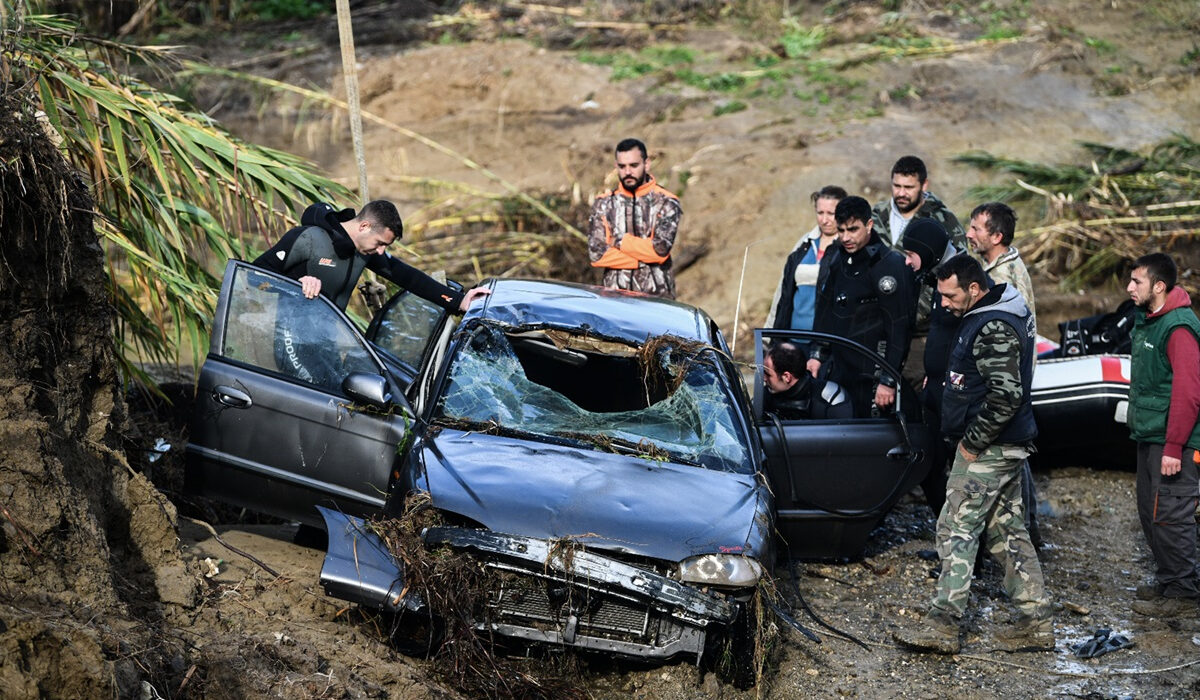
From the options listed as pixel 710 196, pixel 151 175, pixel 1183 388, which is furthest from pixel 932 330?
pixel 710 196

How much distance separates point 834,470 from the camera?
6.44m

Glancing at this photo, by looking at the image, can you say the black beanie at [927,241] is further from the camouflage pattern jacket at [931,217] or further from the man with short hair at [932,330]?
the camouflage pattern jacket at [931,217]

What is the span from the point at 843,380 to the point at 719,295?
5.66 meters

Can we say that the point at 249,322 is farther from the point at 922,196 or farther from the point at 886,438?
the point at 922,196

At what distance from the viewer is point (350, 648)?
4.80 m

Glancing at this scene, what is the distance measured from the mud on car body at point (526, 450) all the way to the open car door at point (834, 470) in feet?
1.33

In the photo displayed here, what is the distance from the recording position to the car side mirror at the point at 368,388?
554 cm

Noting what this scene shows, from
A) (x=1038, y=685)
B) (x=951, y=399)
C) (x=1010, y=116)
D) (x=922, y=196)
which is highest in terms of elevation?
(x=1010, y=116)

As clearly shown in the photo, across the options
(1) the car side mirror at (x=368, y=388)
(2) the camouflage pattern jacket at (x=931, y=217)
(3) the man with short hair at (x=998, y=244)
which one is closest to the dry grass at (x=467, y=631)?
(1) the car side mirror at (x=368, y=388)

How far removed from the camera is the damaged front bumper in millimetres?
4680

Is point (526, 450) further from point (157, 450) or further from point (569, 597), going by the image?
point (157, 450)

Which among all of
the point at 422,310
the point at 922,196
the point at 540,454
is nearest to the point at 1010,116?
the point at 922,196

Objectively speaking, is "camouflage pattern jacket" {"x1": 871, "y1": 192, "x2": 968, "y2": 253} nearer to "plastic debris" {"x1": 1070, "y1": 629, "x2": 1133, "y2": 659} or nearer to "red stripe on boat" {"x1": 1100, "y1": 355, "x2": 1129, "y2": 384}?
"red stripe on boat" {"x1": 1100, "y1": 355, "x2": 1129, "y2": 384}

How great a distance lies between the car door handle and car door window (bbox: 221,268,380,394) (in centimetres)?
23
